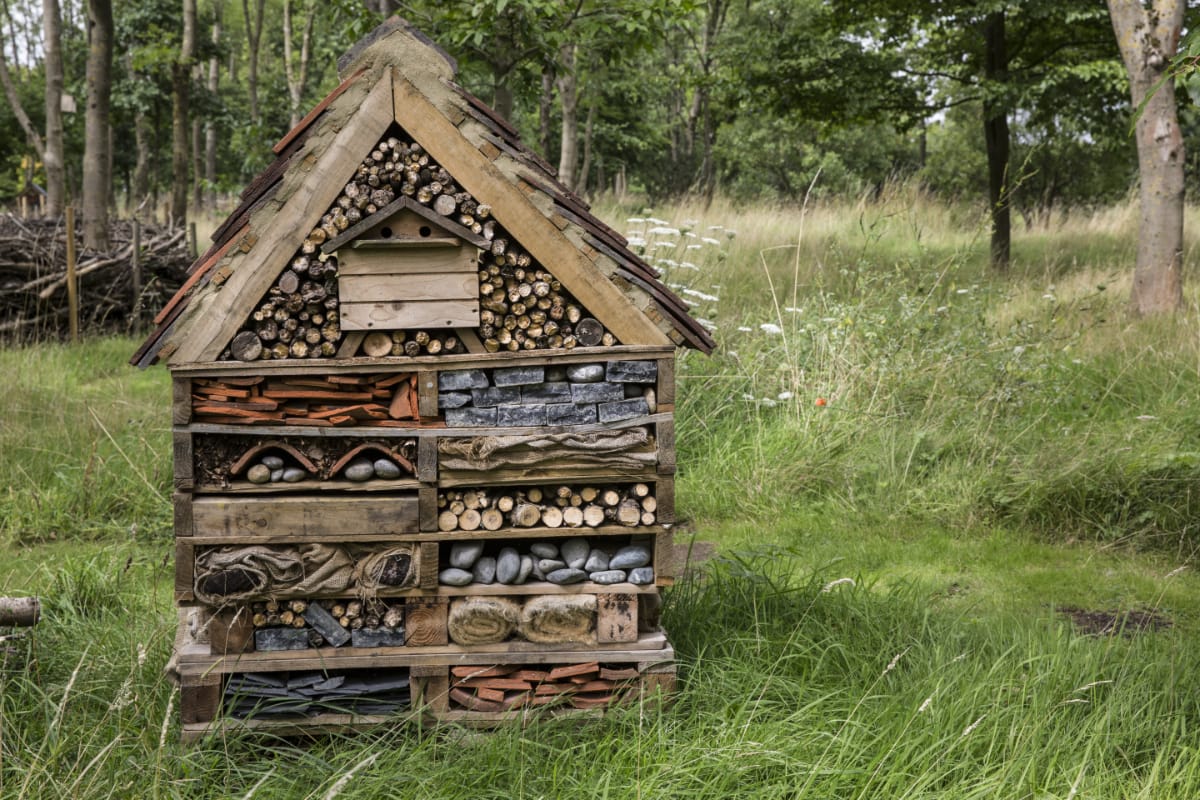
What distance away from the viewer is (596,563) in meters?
3.98

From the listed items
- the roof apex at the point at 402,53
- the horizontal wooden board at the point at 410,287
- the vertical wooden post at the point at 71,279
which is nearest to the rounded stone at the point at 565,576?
the horizontal wooden board at the point at 410,287

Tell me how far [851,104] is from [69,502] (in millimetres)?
10821

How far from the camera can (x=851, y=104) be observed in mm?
14156

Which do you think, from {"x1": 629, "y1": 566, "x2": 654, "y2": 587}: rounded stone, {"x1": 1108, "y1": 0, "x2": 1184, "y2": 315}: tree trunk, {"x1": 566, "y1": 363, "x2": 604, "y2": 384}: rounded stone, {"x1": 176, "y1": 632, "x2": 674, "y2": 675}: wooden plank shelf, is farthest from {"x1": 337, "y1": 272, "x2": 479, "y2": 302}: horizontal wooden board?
{"x1": 1108, "y1": 0, "x2": 1184, "y2": 315}: tree trunk

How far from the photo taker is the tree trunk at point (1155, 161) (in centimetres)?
924

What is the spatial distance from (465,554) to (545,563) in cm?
29

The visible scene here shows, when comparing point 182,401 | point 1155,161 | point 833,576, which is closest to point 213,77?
point 1155,161

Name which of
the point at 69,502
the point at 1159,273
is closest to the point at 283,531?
the point at 69,502

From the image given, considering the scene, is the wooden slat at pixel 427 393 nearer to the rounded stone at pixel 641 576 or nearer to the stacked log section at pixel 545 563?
the stacked log section at pixel 545 563

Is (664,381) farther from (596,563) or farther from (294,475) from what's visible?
(294,475)

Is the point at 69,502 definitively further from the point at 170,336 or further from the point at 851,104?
the point at 851,104

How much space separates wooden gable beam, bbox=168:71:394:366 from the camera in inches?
146

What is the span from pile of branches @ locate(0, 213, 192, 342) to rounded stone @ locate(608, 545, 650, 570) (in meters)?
9.39

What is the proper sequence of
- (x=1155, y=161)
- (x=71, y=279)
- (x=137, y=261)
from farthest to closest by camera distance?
(x=137, y=261) → (x=71, y=279) → (x=1155, y=161)
